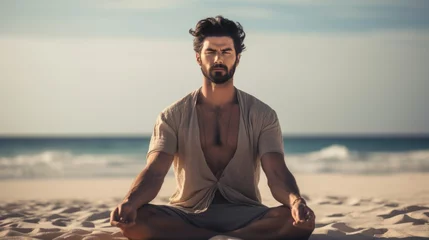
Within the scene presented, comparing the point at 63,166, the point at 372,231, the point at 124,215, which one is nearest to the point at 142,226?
the point at 124,215

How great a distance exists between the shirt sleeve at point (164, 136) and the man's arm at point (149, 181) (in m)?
0.04

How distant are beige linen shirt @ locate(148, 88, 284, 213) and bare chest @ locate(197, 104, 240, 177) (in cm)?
8

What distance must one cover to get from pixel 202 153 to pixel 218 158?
0.47ft

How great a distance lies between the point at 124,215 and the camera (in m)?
3.97

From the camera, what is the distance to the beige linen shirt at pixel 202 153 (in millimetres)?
4457

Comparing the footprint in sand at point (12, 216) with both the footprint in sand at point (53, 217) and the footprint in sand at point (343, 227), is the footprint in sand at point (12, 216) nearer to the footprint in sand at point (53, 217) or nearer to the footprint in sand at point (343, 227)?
the footprint in sand at point (53, 217)

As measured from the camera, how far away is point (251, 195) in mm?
4559

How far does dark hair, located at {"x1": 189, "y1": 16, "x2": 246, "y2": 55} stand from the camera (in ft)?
15.0

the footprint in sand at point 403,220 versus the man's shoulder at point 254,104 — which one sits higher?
the man's shoulder at point 254,104

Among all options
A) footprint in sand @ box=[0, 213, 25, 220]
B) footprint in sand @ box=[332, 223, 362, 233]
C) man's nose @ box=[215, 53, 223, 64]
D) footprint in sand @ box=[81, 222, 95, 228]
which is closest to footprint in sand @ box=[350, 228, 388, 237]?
footprint in sand @ box=[332, 223, 362, 233]

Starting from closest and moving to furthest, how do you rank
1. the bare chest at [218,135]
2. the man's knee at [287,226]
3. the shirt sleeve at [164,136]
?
1. the man's knee at [287,226]
2. the shirt sleeve at [164,136]
3. the bare chest at [218,135]

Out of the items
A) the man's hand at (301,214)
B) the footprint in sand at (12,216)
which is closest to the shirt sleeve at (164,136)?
the man's hand at (301,214)

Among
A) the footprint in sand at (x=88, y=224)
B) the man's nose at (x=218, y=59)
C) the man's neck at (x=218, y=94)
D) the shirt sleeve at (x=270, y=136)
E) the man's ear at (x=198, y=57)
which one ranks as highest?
the man's ear at (x=198, y=57)

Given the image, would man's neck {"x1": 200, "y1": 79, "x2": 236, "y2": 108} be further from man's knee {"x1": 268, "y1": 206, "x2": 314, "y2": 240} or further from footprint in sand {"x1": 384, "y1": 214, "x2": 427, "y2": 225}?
footprint in sand {"x1": 384, "y1": 214, "x2": 427, "y2": 225}
